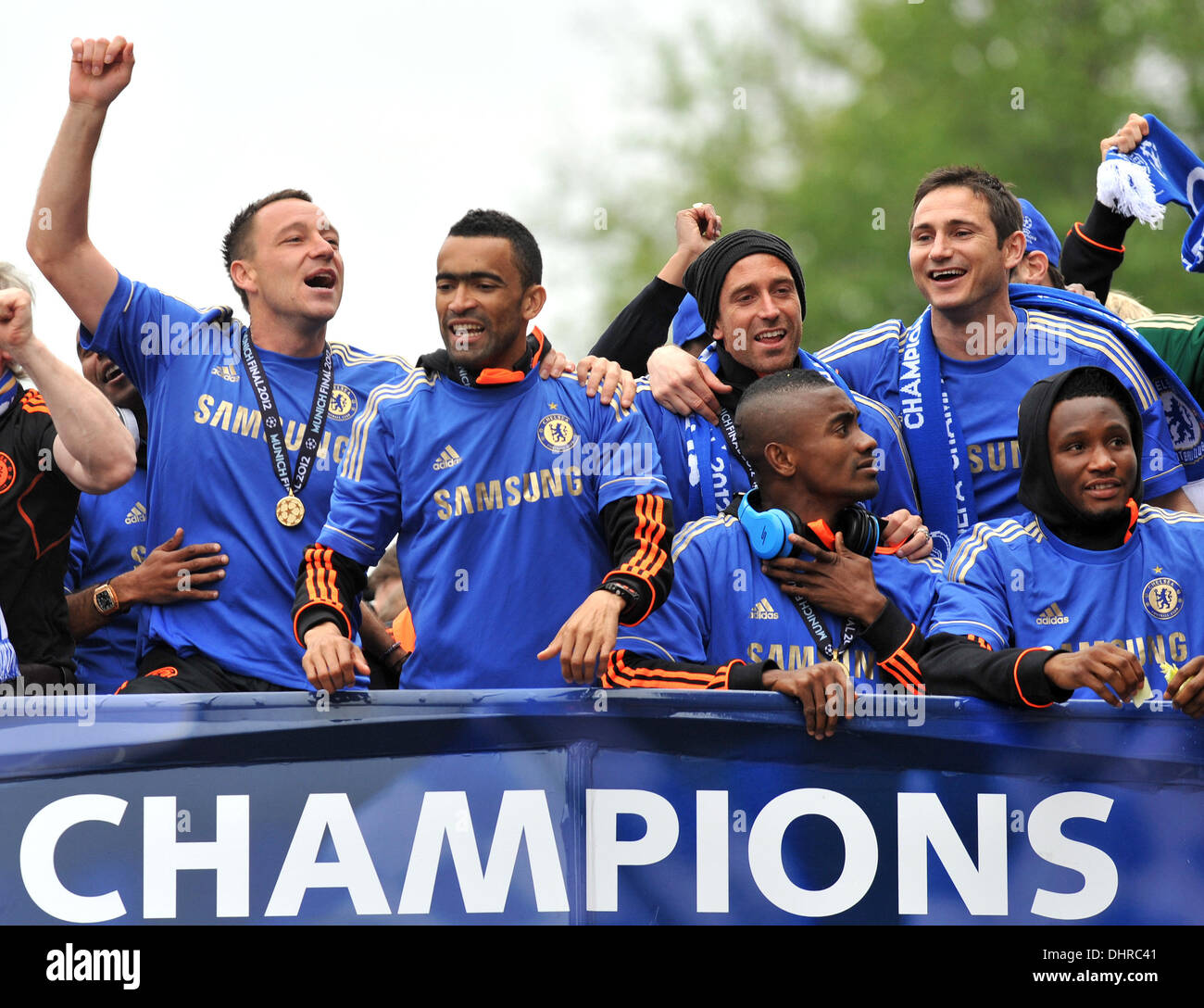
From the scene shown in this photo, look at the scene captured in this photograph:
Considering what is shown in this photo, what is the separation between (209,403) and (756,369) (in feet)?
5.65

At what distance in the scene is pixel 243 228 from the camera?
18.4 ft

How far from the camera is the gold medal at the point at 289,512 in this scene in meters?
5.02

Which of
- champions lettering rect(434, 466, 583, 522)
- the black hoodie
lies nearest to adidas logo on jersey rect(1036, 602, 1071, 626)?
the black hoodie

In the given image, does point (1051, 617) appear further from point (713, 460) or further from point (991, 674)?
point (713, 460)

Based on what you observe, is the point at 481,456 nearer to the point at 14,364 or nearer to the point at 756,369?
the point at 756,369

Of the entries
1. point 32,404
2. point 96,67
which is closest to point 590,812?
point 32,404

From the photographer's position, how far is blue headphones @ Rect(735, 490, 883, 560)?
4438 millimetres

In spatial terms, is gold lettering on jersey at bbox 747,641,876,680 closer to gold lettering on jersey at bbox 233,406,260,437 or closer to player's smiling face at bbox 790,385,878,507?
player's smiling face at bbox 790,385,878,507

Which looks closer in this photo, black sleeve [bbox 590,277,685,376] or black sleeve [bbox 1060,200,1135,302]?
black sleeve [bbox 590,277,685,376]

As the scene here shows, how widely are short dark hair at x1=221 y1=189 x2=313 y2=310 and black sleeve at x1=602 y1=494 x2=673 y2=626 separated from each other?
71.6 inches

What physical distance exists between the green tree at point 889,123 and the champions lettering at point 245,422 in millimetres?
14007

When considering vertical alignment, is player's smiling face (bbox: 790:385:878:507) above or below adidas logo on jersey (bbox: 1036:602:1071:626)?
above
